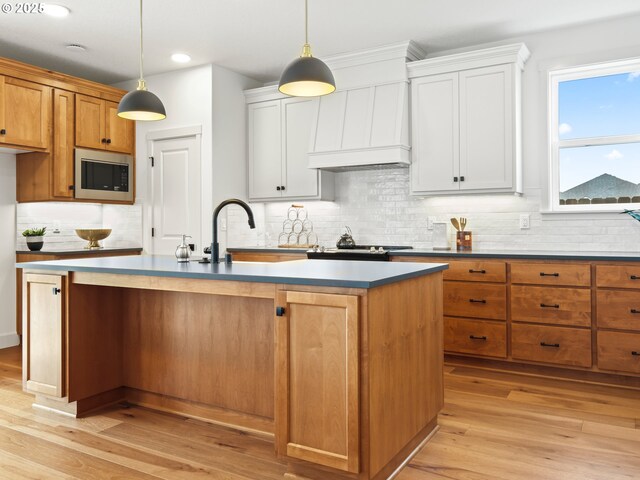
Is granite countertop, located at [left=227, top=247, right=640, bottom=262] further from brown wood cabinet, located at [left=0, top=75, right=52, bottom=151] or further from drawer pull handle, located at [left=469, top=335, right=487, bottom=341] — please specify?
brown wood cabinet, located at [left=0, top=75, right=52, bottom=151]

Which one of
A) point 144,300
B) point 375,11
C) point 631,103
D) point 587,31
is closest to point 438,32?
point 375,11

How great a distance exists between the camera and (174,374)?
126 inches

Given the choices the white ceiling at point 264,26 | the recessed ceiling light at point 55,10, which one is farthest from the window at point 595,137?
the recessed ceiling light at point 55,10

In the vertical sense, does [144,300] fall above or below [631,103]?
below

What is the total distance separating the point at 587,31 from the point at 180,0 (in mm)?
3271

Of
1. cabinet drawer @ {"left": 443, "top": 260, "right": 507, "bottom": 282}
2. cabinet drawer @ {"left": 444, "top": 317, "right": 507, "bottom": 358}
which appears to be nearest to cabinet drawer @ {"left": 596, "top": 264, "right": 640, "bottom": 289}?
cabinet drawer @ {"left": 443, "top": 260, "right": 507, "bottom": 282}

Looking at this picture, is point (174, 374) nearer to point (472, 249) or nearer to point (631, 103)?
point (472, 249)

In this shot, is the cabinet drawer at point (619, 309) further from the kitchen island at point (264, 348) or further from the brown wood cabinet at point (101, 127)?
the brown wood cabinet at point (101, 127)

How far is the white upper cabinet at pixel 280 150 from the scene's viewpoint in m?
5.54

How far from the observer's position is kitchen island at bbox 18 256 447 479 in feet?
7.27

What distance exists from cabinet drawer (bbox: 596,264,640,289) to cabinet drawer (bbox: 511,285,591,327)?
0.13 m

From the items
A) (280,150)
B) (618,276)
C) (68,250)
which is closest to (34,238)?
(68,250)

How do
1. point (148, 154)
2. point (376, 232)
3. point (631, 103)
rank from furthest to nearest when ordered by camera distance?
point (148, 154)
point (376, 232)
point (631, 103)

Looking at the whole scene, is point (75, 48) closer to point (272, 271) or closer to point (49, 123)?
point (49, 123)
